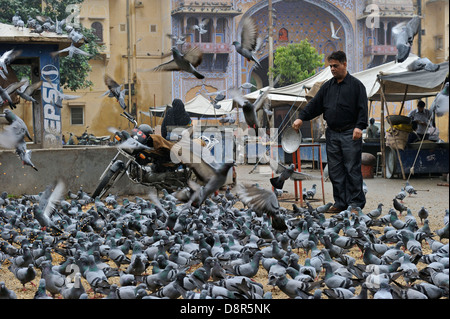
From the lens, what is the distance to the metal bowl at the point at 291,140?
365 inches

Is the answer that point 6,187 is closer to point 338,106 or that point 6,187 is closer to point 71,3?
point 338,106

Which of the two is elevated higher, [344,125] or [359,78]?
[359,78]

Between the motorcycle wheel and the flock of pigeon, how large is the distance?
1.37 metres

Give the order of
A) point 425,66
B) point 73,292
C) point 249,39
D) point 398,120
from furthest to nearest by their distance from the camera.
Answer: point 398,120, point 425,66, point 249,39, point 73,292

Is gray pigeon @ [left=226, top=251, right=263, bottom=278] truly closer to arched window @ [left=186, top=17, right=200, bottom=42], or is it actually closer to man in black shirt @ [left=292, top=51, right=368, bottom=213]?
man in black shirt @ [left=292, top=51, right=368, bottom=213]

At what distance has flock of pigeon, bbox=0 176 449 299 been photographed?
14.4ft

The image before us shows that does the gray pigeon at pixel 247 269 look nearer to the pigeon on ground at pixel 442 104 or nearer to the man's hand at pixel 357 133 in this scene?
the pigeon on ground at pixel 442 104

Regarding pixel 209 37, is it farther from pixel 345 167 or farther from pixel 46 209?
pixel 46 209

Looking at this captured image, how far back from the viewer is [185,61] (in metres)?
7.59

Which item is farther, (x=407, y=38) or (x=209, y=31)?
(x=209, y=31)

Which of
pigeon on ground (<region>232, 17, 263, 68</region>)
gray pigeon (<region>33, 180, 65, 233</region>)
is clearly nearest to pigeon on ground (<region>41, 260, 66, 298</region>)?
gray pigeon (<region>33, 180, 65, 233</region>)

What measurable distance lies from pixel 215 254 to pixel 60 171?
5821 mm

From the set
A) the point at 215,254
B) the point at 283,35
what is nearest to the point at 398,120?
the point at 215,254
